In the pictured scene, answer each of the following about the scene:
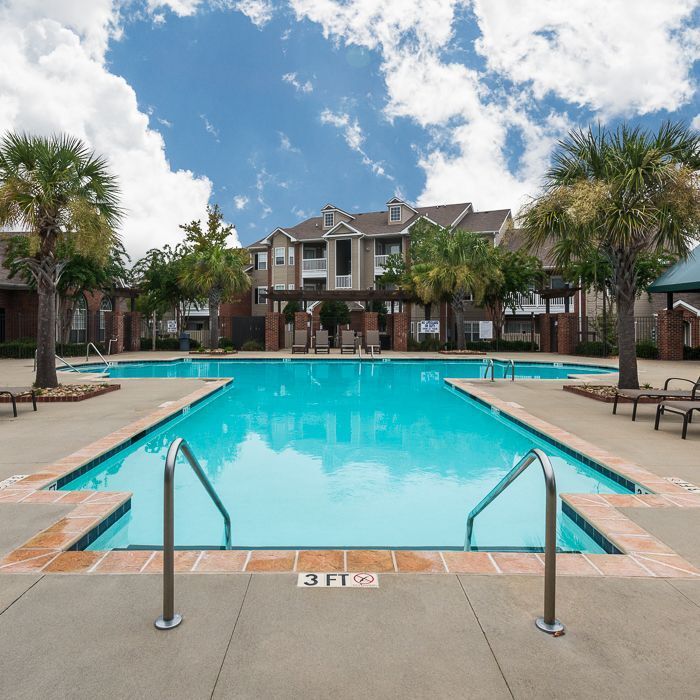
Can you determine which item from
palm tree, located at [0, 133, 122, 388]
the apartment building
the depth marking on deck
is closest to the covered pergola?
the apartment building

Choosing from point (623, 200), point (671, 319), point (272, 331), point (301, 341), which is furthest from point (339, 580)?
point (272, 331)

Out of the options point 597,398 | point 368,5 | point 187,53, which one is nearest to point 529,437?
point 597,398

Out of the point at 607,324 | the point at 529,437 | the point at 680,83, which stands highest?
the point at 680,83

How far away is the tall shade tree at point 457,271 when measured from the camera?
2753 cm

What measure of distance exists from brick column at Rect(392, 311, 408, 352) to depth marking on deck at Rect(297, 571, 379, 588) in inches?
1116

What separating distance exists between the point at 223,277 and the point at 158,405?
17.4 metres

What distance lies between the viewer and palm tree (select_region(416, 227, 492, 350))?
27.5 m

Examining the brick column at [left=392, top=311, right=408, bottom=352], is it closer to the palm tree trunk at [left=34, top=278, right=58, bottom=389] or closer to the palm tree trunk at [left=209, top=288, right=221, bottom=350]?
the palm tree trunk at [left=209, top=288, right=221, bottom=350]

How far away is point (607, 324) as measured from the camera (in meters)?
25.6

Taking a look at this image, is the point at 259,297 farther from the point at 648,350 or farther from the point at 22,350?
the point at 648,350

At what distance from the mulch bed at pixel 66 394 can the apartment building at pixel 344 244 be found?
28.0m

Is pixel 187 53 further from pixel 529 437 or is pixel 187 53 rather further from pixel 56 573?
pixel 56 573

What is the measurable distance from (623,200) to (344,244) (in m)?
31.4

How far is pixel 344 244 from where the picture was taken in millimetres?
40844
